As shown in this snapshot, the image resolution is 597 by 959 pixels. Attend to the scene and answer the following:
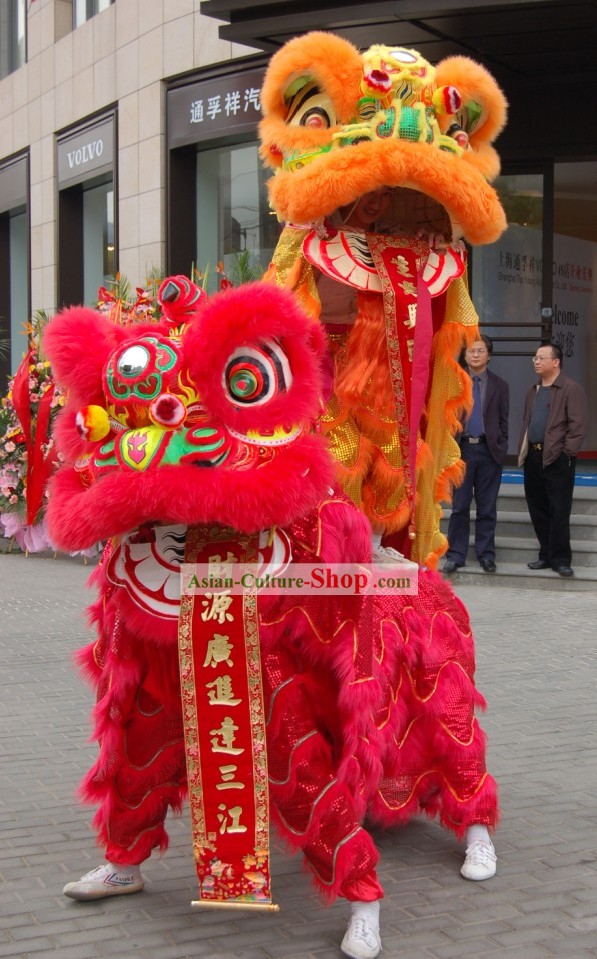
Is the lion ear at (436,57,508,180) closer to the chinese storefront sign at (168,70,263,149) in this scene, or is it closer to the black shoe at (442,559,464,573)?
the black shoe at (442,559,464,573)

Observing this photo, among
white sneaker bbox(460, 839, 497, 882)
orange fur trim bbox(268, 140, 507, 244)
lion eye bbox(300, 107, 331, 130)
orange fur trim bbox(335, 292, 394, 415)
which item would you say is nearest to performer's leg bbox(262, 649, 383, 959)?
white sneaker bbox(460, 839, 497, 882)

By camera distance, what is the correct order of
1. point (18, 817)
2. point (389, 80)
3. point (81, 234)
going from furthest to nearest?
point (81, 234), point (18, 817), point (389, 80)

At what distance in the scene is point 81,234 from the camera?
17312 millimetres

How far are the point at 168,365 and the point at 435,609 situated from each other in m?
1.33

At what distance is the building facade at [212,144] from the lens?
10.8 meters

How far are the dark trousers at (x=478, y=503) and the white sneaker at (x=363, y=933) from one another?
6213mm

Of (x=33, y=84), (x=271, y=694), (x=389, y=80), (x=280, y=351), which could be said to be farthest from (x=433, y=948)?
(x=33, y=84)

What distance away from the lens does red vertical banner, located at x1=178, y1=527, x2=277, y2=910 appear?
2.95 metres

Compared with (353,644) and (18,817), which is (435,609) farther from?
(18,817)

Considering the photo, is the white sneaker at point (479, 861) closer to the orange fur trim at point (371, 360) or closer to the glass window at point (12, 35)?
the orange fur trim at point (371, 360)

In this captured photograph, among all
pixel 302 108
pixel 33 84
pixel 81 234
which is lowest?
pixel 302 108

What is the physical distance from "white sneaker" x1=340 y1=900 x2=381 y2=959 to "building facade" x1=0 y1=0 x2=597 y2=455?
24.2 ft

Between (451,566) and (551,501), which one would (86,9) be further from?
(551,501)

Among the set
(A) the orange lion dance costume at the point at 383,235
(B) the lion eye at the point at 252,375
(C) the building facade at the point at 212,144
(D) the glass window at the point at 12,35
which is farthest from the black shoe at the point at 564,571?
(D) the glass window at the point at 12,35
